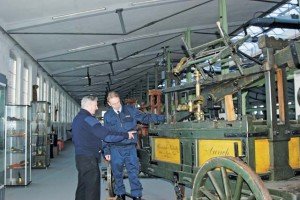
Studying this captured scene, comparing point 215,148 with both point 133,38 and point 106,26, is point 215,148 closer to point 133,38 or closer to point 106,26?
point 106,26

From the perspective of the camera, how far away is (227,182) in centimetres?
239

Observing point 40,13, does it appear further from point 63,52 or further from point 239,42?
point 239,42

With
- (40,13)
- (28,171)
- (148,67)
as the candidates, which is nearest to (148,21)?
(40,13)

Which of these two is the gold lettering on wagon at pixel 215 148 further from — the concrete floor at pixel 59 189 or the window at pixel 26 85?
the window at pixel 26 85

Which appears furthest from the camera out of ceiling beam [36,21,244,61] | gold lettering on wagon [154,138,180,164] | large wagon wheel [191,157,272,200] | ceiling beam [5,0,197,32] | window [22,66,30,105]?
window [22,66,30,105]

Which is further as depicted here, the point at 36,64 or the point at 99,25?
the point at 36,64

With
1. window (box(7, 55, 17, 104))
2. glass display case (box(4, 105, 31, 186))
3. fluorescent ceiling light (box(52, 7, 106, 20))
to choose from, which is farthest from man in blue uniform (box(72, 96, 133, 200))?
window (box(7, 55, 17, 104))

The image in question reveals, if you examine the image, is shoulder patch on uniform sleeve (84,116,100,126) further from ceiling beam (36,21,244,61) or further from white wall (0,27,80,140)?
ceiling beam (36,21,244,61)

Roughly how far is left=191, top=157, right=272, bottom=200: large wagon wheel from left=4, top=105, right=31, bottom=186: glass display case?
19.2 ft

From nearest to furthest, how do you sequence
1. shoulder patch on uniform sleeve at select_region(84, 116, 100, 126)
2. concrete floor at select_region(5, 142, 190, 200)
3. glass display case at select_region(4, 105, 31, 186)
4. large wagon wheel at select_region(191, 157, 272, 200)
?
large wagon wheel at select_region(191, 157, 272, 200), shoulder patch on uniform sleeve at select_region(84, 116, 100, 126), concrete floor at select_region(5, 142, 190, 200), glass display case at select_region(4, 105, 31, 186)

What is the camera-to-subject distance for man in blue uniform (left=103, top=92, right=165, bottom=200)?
485 centimetres

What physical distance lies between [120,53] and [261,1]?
5.26 metres

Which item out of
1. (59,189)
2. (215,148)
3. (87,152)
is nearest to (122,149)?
(87,152)

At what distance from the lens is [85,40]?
1012 centimetres
